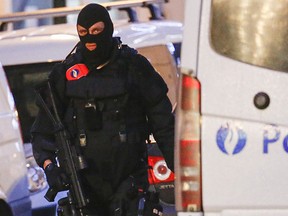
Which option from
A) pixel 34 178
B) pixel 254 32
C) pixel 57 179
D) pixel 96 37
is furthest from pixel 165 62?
pixel 254 32

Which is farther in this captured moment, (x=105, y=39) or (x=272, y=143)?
(x=105, y=39)

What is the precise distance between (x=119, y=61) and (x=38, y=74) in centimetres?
272

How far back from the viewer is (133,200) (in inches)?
236

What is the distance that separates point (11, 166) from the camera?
677 cm

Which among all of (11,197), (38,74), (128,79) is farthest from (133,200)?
(38,74)

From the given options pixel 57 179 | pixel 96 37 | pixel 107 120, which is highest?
pixel 96 37

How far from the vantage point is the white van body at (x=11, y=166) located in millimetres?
6715

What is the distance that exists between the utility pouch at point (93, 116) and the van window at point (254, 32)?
120 cm

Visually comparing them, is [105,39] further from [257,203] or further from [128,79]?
[257,203]

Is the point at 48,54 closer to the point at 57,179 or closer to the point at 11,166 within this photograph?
the point at 11,166

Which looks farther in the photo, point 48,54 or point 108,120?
point 48,54

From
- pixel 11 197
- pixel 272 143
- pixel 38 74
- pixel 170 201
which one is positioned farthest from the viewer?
pixel 38 74

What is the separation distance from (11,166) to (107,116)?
1.08 metres

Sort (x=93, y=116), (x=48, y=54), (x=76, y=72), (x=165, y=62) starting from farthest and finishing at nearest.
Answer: (x=48, y=54)
(x=165, y=62)
(x=76, y=72)
(x=93, y=116)
